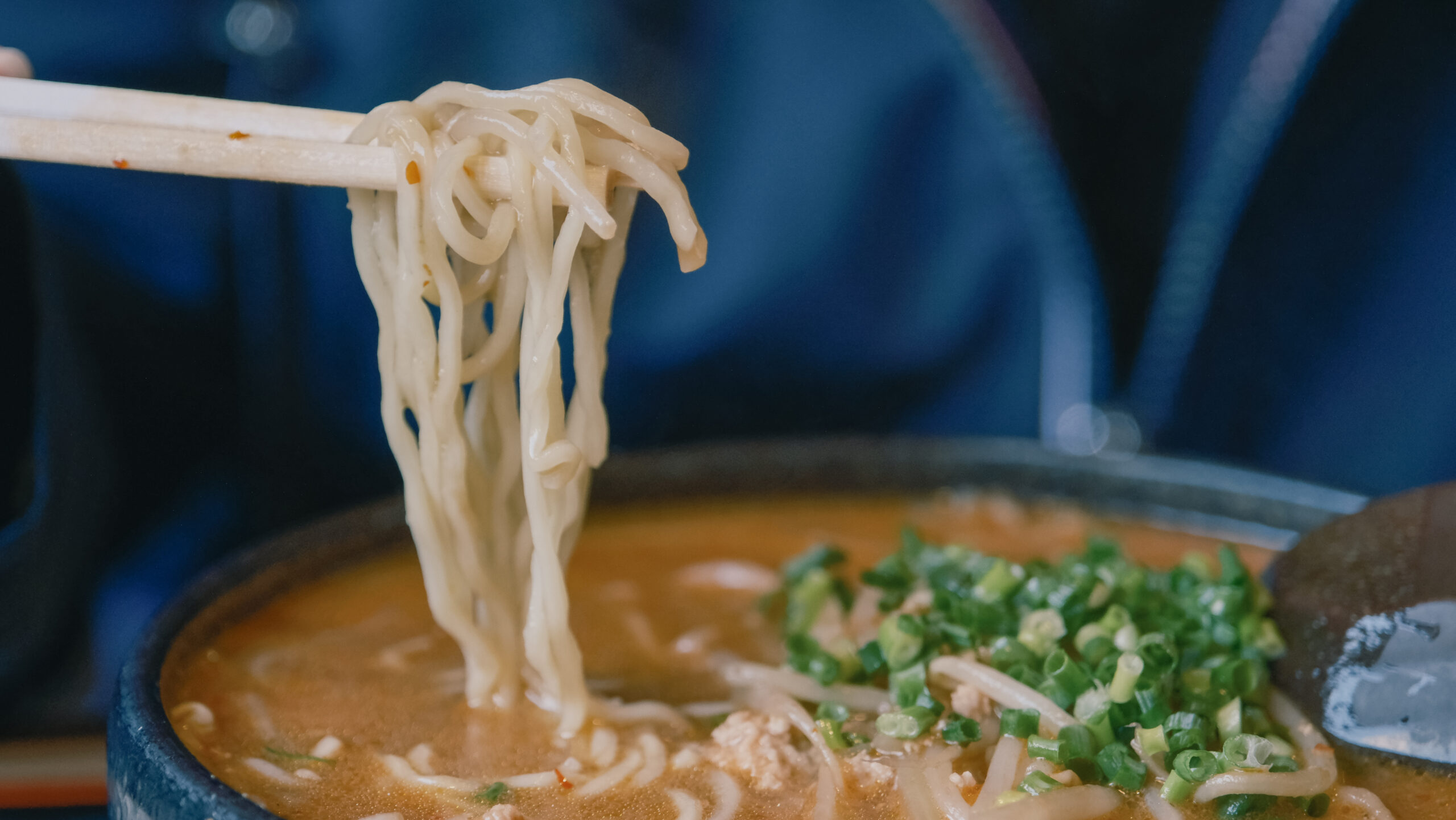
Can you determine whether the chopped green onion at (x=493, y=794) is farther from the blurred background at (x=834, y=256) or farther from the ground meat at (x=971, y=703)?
the blurred background at (x=834, y=256)

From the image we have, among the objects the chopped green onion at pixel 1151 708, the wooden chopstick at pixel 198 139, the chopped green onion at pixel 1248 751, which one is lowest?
the chopped green onion at pixel 1248 751

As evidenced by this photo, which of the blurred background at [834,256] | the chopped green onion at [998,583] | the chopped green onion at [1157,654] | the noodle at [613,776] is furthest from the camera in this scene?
the blurred background at [834,256]

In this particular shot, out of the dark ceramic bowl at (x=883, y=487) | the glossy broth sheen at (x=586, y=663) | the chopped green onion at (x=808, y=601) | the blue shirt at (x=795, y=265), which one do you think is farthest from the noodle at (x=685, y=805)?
the blue shirt at (x=795, y=265)

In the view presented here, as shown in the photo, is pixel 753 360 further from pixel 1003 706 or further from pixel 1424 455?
pixel 1424 455

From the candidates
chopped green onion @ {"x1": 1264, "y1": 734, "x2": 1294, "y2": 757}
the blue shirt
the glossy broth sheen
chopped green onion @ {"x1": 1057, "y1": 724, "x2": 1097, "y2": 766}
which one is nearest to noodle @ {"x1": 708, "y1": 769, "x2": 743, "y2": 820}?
the glossy broth sheen

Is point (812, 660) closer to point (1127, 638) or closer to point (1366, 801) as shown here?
point (1127, 638)

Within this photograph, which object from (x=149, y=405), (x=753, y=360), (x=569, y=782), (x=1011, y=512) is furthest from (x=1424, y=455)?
(x=149, y=405)

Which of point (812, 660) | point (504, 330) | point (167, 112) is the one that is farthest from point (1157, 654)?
point (167, 112)
